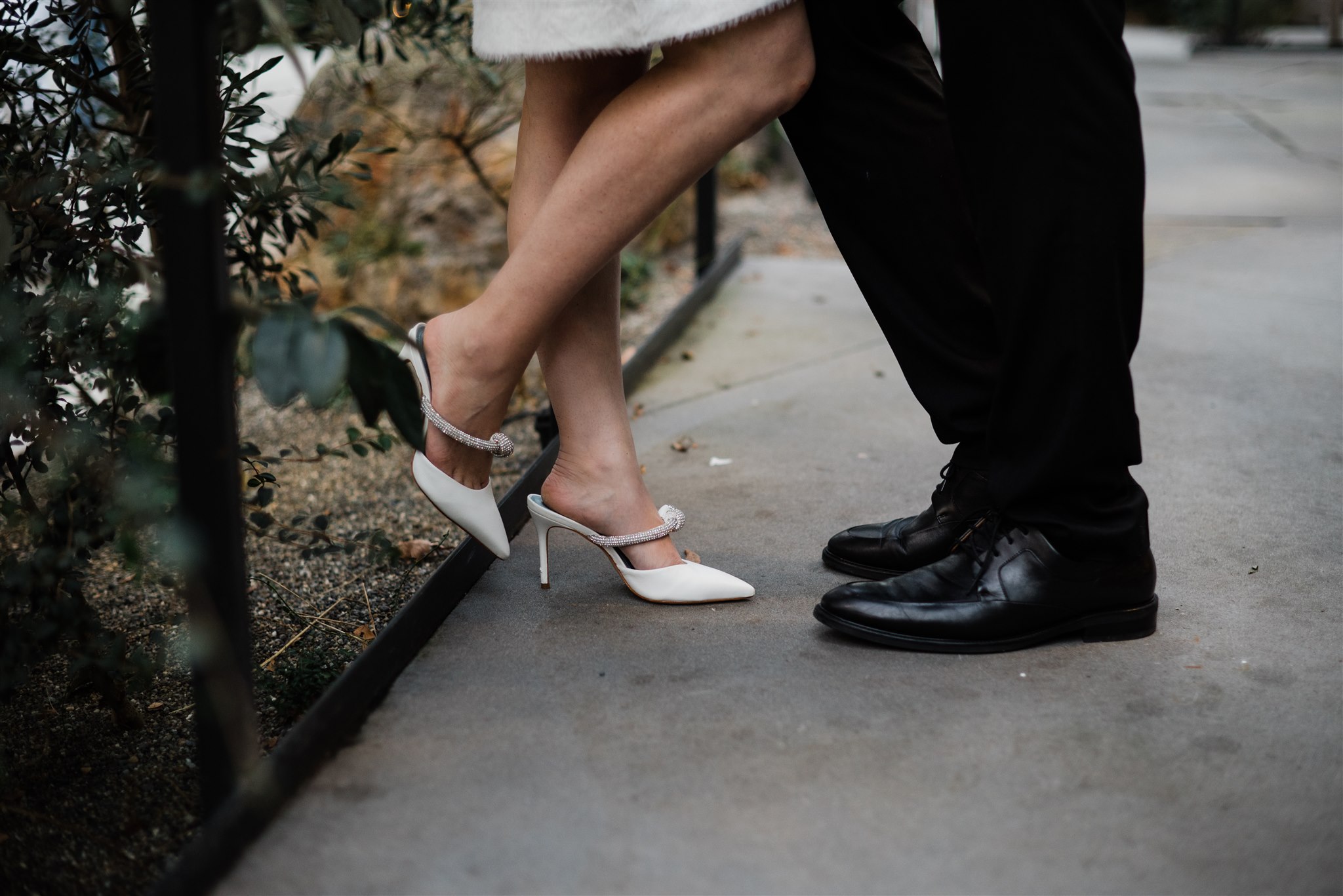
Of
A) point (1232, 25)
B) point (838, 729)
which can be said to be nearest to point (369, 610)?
point (838, 729)

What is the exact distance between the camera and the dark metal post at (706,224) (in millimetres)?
3205

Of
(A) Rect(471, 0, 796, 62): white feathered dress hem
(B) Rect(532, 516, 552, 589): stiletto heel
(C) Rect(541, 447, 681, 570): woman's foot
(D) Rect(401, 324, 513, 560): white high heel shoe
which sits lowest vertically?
(B) Rect(532, 516, 552, 589): stiletto heel

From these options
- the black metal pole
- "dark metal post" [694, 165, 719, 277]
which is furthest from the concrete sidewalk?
"dark metal post" [694, 165, 719, 277]

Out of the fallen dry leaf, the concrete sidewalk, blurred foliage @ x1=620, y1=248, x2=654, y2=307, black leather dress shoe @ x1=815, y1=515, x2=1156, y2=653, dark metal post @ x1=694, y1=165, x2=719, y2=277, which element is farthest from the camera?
blurred foliage @ x1=620, y1=248, x2=654, y2=307

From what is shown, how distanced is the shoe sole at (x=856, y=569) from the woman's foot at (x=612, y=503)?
205mm

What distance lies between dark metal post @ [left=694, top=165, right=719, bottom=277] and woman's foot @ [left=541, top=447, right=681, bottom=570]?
6.48 ft

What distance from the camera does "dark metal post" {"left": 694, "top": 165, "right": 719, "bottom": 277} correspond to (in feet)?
10.5

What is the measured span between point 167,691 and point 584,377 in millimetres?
672

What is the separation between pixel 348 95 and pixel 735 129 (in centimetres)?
154

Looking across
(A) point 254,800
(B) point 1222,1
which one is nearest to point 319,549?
(A) point 254,800

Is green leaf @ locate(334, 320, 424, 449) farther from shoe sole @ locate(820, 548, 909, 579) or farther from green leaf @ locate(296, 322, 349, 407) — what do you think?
shoe sole @ locate(820, 548, 909, 579)

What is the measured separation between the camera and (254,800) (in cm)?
87

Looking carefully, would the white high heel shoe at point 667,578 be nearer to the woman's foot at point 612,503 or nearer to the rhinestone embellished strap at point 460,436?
the woman's foot at point 612,503

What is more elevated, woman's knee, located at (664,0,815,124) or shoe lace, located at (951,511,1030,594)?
woman's knee, located at (664,0,815,124)
